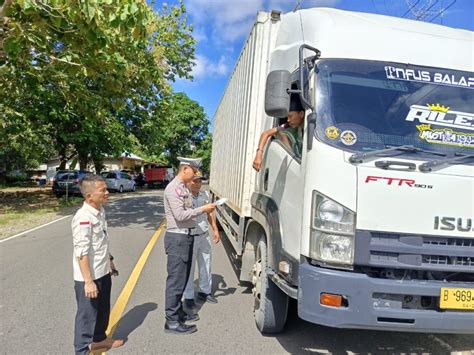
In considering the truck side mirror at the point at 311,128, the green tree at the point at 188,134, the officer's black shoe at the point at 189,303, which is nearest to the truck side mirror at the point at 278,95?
the truck side mirror at the point at 311,128

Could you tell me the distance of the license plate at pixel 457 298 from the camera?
2857 millimetres

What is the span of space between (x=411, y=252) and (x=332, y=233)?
598 millimetres

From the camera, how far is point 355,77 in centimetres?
330

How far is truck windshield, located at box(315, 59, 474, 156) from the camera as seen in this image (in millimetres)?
3131

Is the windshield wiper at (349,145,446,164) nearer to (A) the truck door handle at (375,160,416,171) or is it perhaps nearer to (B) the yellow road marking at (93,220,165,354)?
(A) the truck door handle at (375,160,416,171)

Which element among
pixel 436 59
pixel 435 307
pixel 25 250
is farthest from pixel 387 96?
pixel 25 250

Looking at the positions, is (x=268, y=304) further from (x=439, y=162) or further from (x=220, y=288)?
(x=439, y=162)

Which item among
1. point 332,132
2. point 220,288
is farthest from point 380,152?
point 220,288

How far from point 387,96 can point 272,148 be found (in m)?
1.32

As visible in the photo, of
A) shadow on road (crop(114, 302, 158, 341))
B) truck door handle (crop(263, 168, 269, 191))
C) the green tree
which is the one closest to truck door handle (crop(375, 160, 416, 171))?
truck door handle (crop(263, 168, 269, 191))

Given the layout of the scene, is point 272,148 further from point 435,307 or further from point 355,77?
point 435,307

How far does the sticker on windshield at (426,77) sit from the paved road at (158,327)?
257 centimetres

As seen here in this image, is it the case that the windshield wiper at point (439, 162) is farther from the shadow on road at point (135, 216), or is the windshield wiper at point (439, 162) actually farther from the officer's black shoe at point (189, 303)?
the shadow on road at point (135, 216)

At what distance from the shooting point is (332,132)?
3115 mm
